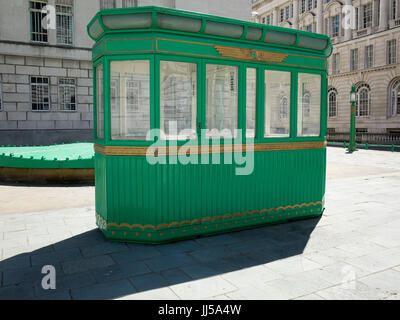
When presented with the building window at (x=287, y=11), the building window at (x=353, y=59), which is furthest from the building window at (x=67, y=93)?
the building window at (x=287, y=11)

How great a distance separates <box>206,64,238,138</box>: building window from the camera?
229 inches

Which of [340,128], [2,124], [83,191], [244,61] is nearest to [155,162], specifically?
[244,61]

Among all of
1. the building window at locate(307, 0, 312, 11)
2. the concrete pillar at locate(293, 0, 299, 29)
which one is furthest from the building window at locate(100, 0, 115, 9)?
the concrete pillar at locate(293, 0, 299, 29)

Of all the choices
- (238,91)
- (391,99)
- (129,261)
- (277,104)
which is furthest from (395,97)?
(129,261)

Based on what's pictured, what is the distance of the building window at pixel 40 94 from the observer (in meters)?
20.4

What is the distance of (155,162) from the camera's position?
5.38 metres

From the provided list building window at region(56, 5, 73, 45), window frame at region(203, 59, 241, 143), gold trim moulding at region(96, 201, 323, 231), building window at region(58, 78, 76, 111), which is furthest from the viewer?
building window at region(56, 5, 73, 45)

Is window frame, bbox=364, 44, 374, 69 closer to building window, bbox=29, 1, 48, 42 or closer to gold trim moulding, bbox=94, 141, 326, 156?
building window, bbox=29, 1, 48, 42

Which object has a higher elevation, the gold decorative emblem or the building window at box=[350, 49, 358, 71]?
the building window at box=[350, 49, 358, 71]

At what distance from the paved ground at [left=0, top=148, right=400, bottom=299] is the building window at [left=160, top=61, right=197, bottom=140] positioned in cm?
173

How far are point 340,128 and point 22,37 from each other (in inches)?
1231
